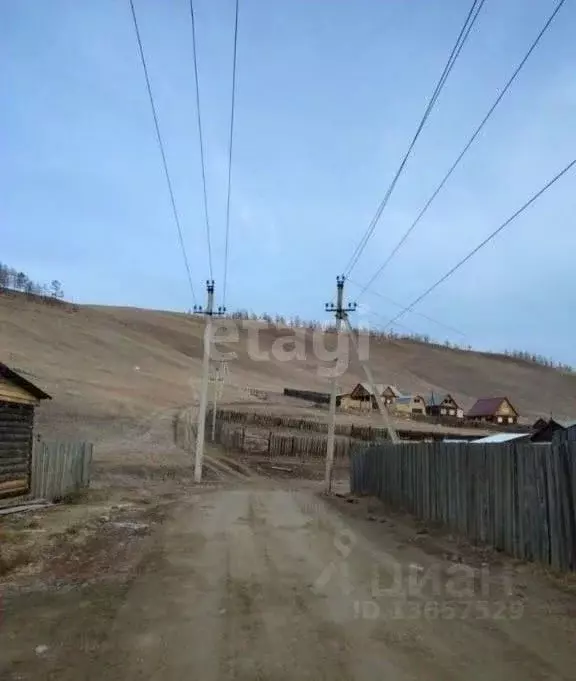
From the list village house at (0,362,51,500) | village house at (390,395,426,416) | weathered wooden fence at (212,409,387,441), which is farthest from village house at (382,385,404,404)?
village house at (0,362,51,500)

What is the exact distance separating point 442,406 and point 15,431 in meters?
84.7

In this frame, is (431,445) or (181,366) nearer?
(431,445)

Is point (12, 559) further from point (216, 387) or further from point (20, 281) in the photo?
point (20, 281)

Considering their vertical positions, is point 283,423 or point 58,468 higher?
point 283,423

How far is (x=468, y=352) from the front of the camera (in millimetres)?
184375

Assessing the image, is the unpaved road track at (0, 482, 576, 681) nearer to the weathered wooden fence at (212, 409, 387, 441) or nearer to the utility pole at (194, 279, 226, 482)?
the utility pole at (194, 279, 226, 482)

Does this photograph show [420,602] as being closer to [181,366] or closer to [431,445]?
[431,445]

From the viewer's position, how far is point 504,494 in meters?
10.1

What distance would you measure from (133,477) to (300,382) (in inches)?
3265

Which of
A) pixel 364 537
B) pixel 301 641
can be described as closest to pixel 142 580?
pixel 301 641

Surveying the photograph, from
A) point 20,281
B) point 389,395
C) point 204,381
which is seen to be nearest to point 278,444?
point 204,381

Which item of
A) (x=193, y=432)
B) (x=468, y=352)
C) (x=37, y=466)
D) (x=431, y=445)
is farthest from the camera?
(x=468, y=352)

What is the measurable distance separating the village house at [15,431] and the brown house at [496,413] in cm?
7854

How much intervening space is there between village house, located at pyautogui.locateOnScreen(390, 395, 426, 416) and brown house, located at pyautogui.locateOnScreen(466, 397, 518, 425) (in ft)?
22.9
